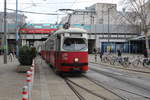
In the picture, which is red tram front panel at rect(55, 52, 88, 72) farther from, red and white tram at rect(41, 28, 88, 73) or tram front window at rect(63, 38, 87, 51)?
tram front window at rect(63, 38, 87, 51)

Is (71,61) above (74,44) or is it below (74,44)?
below

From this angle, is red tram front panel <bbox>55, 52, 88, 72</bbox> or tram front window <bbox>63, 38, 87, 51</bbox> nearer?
red tram front panel <bbox>55, 52, 88, 72</bbox>

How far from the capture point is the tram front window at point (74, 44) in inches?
605

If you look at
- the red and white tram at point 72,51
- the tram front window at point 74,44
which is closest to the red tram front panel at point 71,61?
the red and white tram at point 72,51

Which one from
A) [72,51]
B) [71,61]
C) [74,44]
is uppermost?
[74,44]

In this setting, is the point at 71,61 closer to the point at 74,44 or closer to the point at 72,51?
the point at 72,51

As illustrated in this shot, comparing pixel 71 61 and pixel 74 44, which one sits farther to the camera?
pixel 74 44

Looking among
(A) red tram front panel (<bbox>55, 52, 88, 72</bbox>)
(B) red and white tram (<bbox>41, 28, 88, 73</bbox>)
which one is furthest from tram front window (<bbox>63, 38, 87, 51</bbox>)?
(A) red tram front panel (<bbox>55, 52, 88, 72</bbox>)

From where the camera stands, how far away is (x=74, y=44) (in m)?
15.5

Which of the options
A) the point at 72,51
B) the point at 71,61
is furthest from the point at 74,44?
the point at 71,61

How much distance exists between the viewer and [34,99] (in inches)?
338

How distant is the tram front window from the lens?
50.4ft

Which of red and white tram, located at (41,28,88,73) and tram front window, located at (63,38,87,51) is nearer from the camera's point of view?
red and white tram, located at (41,28,88,73)

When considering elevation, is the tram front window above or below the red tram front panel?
above
